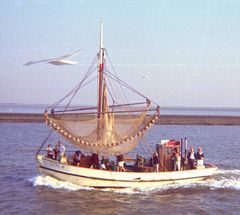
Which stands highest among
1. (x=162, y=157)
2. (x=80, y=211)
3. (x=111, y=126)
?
(x=111, y=126)

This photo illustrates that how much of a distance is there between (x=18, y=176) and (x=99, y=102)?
28.5 feet

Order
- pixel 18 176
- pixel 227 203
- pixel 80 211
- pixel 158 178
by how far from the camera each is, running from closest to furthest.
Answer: pixel 80 211, pixel 227 203, pixel 158 178, pixel 18 176

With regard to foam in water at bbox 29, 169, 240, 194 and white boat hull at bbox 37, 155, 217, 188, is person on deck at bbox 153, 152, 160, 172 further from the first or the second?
foam in water at bbox 29, 169, 240, 194

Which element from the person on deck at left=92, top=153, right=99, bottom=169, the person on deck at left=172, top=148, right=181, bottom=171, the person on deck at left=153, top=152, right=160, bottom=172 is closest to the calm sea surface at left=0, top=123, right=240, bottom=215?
the person on deck at left=172, top=148, right=181, bottom=171

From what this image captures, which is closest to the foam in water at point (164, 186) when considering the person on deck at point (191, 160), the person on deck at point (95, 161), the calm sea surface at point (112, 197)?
the calm sea surface at point (112, 197)

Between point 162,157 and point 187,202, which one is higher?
point 162,157

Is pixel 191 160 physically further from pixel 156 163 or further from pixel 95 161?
pixel 95 161

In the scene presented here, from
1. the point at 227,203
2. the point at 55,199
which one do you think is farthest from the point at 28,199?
the point at 227,203

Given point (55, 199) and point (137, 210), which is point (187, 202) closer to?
point (137, 210)

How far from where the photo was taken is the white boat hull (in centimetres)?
2783

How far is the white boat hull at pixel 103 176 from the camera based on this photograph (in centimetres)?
2783

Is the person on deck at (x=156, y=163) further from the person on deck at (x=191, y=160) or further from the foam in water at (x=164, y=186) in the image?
the person on deck at (x=191, y=160)

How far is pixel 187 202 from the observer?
2625 cm

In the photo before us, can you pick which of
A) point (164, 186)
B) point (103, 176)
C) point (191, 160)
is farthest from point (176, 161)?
point (103, 176)
